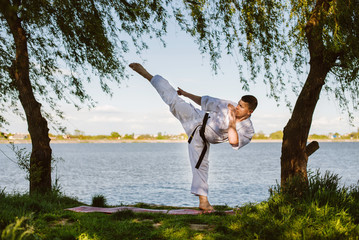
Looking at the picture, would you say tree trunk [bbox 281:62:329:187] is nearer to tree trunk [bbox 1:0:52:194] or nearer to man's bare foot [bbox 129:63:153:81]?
man's bare foot [bbox 129:63:153:81]

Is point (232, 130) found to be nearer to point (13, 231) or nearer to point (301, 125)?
point (301, 125)

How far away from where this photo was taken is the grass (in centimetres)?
429

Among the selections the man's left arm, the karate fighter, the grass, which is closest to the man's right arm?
the karate fighter

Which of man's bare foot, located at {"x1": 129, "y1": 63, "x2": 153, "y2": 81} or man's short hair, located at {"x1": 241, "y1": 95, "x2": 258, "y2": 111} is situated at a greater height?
man's bare foot, located at {"x1": 129, "y1": 63, "x2": 153, "y2": 81}

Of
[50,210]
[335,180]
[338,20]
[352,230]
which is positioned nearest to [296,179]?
[335,180]

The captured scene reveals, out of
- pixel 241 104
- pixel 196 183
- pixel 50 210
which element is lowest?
pixel 50 210

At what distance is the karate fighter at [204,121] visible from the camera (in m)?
5.85

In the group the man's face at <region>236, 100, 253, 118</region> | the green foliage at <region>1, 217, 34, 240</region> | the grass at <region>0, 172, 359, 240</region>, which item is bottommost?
the grass at <region>0, 172, 359, 240</region>

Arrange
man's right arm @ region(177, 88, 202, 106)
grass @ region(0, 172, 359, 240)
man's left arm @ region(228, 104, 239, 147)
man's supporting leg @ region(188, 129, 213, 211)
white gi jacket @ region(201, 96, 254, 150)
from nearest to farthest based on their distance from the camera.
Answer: grass @ region(0, 172, 359, 240) < man's left arm @ region(228, 104, 239, 147) < white gi jacket @ region(201, 96, 254, 150) < man's supporting leg @ region(188, 129, 213, 211) < man's right arm @ region(177, 88, 202, 106)

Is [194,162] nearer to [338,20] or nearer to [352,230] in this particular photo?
[352,230]

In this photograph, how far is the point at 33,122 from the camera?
8430mm

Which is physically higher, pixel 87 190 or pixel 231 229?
pixel 231 229

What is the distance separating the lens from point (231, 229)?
454 cm

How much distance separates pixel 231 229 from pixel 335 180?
2000 millimetres
